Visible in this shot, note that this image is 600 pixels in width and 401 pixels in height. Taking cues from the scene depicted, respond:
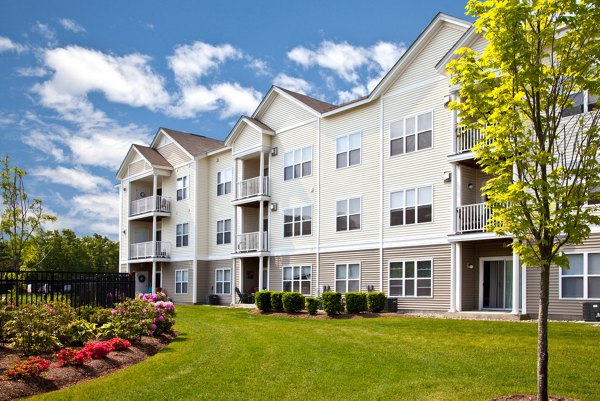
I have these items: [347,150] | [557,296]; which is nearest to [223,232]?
[347,150]

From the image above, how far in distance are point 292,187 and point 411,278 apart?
8.94m

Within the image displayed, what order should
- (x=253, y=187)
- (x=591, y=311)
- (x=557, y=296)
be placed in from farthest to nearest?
(x=253, y=187)
(x=557, y=296)
(x=591, y=311)

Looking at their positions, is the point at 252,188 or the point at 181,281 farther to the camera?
the point at 181,281

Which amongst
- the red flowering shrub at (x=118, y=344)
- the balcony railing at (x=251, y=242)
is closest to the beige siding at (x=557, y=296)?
the red flowering shrub at (x=118, y=344)

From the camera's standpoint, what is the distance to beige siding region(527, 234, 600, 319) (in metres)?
19.6

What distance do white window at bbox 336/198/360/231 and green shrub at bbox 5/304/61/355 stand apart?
16807mm

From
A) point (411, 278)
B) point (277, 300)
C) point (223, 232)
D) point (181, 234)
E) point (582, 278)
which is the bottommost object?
point (277, 300)

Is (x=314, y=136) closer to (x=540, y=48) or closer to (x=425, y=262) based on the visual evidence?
(x=425, y=262)

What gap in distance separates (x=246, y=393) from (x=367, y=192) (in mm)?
17809

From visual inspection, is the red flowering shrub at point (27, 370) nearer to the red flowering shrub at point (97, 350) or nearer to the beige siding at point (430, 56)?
the red flowering shrub at point (97, 350)

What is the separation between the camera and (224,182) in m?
37.3

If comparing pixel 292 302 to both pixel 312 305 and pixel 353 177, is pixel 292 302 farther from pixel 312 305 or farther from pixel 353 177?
pixel 353 177

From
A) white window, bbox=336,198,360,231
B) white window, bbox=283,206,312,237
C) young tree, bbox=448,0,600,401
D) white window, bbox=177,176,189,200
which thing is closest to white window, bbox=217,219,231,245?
white window, bbox=177,176,189,200

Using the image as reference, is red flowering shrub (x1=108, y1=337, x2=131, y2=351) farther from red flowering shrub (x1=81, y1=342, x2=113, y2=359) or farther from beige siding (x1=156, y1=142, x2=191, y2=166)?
beige siding (x1=156, y1=142, x2=191, y2=166)
